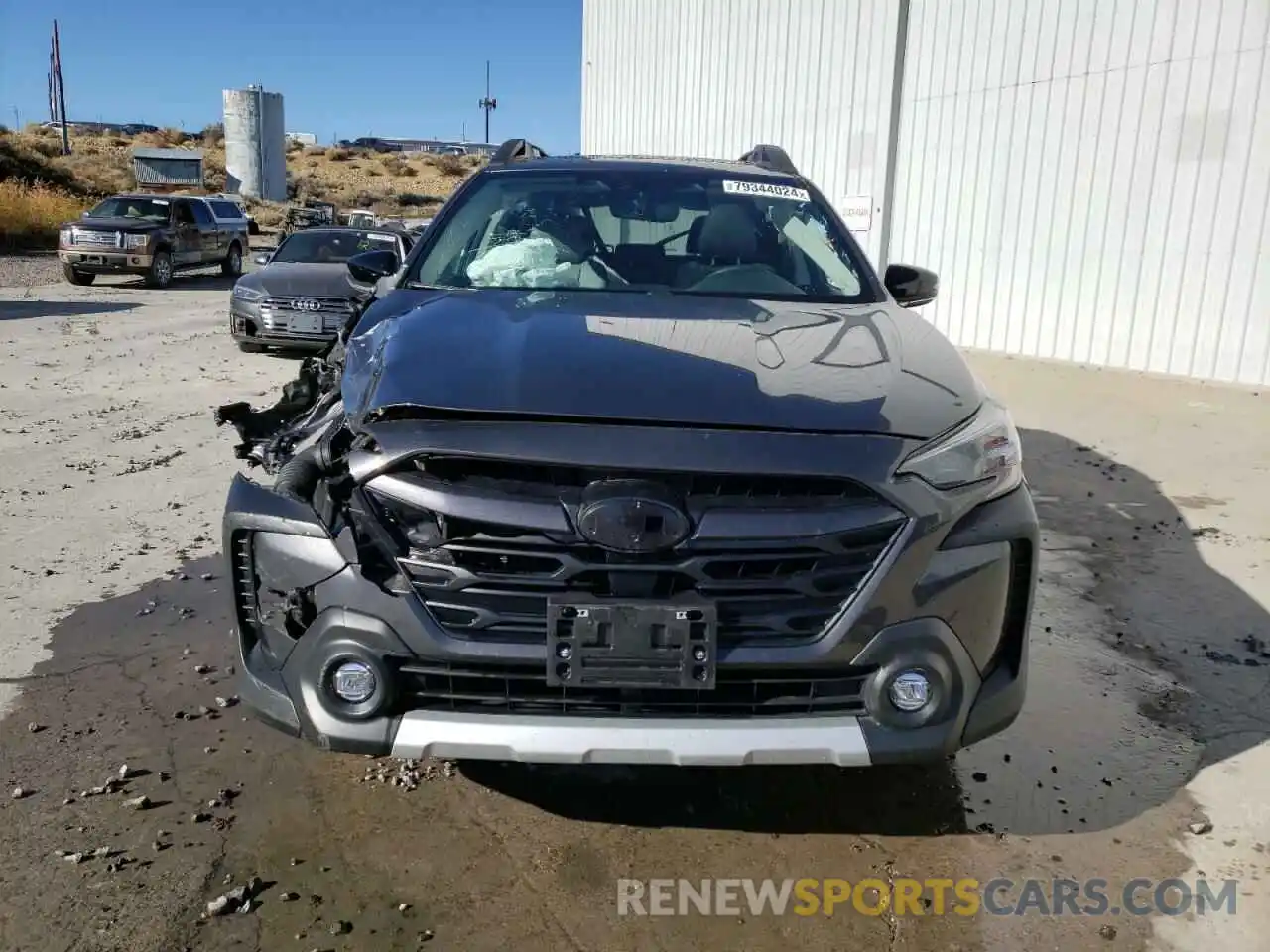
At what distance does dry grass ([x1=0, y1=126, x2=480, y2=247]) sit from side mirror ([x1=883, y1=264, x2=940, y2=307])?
2770 cm

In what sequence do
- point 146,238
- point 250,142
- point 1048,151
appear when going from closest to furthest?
point 1048,151 < point 146,238 < point 250,142

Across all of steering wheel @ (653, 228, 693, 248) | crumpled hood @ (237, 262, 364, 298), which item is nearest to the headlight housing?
steering wheel @ (653, 228, 693, 248)

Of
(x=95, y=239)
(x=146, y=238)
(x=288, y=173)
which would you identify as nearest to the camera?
(x=95, y=239)

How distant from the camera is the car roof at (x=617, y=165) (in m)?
4.28

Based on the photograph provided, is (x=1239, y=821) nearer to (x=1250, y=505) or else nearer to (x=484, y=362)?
(x=484, y=362)

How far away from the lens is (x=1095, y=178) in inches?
397

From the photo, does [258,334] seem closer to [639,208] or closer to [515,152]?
[515,152]

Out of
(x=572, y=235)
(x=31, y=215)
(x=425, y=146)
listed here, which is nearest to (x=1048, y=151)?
(x=572, y=235)

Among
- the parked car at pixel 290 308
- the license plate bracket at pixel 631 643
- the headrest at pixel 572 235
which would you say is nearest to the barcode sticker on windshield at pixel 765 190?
the headrest at pixel 572 235

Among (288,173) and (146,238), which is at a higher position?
(288,173)

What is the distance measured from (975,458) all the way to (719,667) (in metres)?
0.82

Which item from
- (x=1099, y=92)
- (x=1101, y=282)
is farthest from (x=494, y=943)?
(x=1099, y=92)

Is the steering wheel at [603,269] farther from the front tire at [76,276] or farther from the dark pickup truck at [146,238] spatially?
the front tire at [76,276]

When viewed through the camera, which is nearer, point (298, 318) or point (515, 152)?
point (515, 152)
